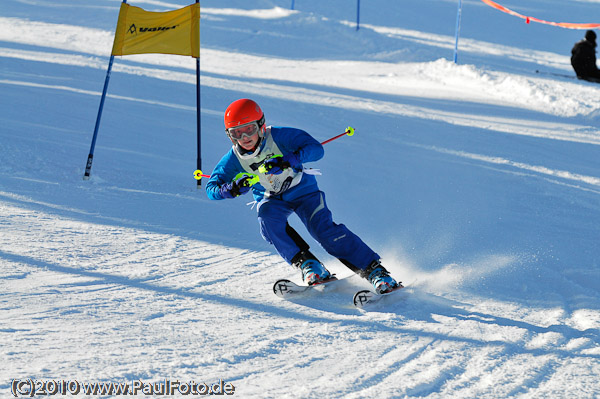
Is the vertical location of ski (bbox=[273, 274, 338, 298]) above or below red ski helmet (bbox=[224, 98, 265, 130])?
below

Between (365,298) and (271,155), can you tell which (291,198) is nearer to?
(271,155)

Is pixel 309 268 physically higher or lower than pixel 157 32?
lower

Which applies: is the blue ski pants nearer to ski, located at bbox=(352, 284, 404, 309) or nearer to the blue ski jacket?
the blue ski jacket

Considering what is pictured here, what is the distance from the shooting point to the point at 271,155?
4.75 meters

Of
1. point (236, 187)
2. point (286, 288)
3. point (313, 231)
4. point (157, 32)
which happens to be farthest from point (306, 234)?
point (157, 32)

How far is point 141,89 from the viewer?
12008 millimetres

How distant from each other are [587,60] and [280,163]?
1304 cm

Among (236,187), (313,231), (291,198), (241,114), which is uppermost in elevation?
(241,114)

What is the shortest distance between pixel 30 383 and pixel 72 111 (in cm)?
757

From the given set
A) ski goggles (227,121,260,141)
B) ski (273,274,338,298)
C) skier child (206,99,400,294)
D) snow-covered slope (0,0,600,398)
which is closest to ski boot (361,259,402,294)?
skier child (206,99,400,294)

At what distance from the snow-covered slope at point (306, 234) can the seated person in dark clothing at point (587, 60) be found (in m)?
1.06

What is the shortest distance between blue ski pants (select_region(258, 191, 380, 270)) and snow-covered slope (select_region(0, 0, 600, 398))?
297 millimetres

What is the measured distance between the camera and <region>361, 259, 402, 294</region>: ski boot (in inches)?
180

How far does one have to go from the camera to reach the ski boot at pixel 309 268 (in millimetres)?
4672
